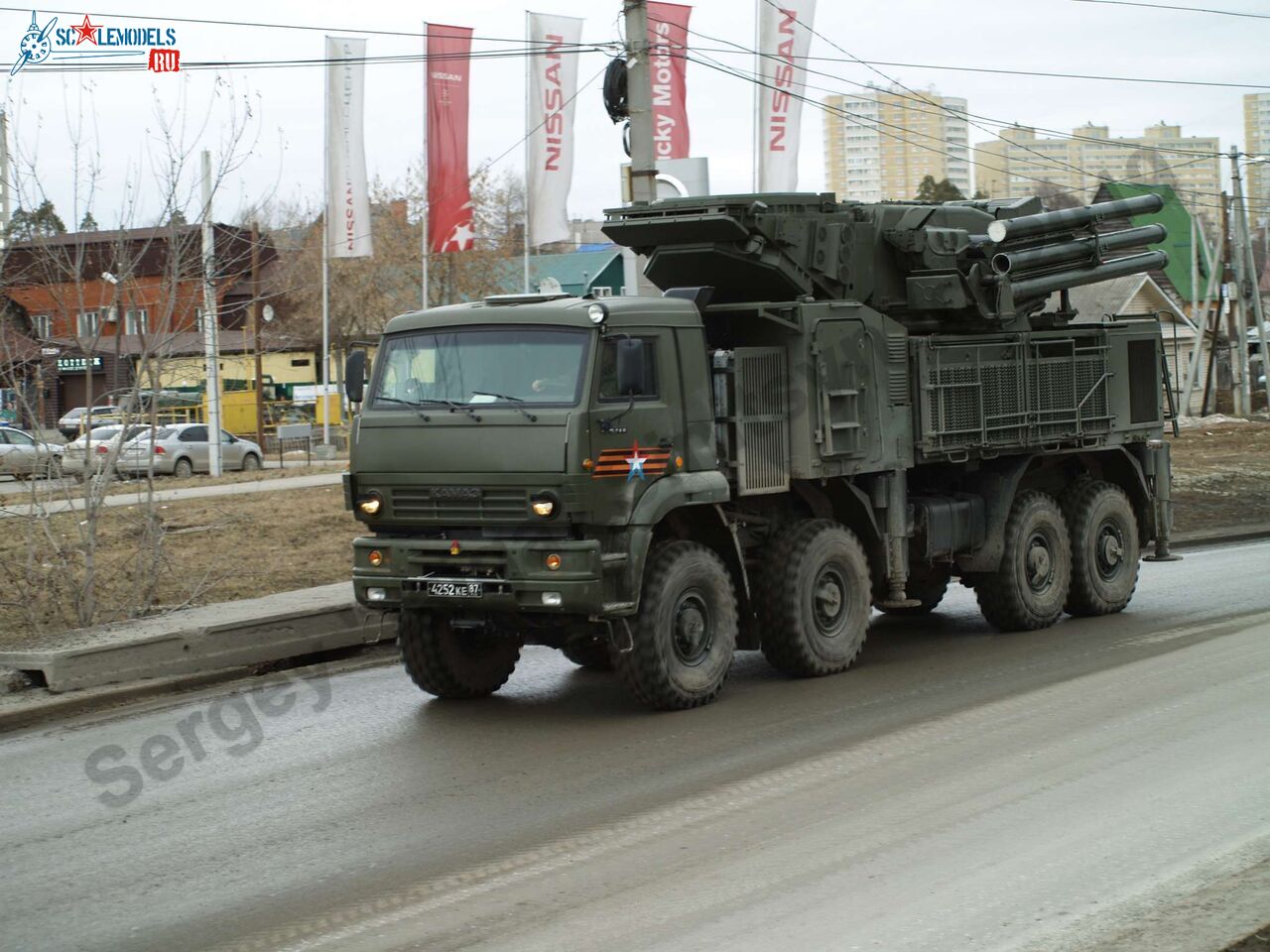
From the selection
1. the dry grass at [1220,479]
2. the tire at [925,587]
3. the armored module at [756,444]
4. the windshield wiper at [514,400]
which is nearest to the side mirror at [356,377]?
the armored module at [756,444]

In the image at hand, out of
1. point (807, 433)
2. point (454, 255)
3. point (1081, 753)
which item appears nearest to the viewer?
point (1081, 753)

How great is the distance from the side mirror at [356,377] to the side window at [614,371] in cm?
177

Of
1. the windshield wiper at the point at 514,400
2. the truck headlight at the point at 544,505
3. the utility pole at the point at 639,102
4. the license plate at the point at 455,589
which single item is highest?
the utility pole at the point at 639,102

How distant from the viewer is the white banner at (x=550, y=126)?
92.0 feet

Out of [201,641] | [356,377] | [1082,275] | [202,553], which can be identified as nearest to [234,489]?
[202,553]

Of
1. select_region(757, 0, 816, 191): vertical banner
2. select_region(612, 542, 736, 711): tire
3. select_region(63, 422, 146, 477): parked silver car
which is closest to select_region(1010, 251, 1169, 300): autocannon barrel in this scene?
select_region(612, 542, 736, 711): tire

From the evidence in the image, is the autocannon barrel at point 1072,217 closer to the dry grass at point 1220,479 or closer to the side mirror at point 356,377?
the side mirror at point 356,377

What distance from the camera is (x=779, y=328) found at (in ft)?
36.6

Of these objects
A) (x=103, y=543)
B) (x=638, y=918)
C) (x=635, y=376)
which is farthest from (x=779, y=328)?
(x=103, y=543)

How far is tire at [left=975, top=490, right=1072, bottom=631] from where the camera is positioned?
1329 cm

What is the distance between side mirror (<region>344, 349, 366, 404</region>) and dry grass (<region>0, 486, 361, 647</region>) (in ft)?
11.3

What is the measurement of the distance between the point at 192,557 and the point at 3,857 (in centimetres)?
1159

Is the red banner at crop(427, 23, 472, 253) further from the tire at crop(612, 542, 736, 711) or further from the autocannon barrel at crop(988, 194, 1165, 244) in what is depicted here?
the tire at crop(612, 542, 736, 711)

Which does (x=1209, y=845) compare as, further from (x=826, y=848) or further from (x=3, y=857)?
(x=3, y=857)
